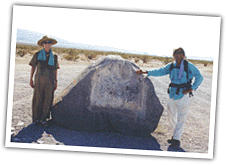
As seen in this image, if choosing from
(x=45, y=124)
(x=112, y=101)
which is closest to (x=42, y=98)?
(x=45, y=124)

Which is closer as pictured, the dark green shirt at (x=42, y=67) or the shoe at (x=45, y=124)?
the dark green shirt at (x=42, y=67)

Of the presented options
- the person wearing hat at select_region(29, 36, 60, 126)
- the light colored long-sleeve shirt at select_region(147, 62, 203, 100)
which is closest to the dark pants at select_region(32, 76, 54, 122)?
the person wearing hat at select_region(29, 36, 60, 126)

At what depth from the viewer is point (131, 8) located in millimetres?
3629

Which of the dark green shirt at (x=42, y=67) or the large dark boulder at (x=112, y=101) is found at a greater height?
the dark green shirt at (x=42, y=67)

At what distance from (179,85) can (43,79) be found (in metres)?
2.43

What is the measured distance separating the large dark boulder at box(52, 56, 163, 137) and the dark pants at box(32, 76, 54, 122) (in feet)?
0.94

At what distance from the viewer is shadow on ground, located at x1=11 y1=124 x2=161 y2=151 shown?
11.9 ft

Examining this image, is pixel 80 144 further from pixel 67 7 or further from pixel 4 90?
pixel 67 7

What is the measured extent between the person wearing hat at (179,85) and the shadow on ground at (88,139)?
1.69ft

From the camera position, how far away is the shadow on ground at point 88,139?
3.62 metres

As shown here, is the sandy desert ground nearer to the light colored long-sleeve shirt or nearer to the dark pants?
the dark pants

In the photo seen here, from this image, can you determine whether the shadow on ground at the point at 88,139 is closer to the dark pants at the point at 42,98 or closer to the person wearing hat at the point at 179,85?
the dark pants at the point at 42,98

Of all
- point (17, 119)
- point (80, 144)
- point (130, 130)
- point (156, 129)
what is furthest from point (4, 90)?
point (156, 129)

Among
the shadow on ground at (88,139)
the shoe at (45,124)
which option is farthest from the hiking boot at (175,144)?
the shoe at (45,124)
